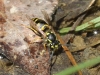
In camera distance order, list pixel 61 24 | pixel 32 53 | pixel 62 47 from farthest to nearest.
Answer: pixel 61 24 → pixel 62 47 → pixel 32 53

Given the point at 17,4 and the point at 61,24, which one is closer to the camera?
the point at 17,4

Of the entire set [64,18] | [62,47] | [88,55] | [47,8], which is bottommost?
[88,55]


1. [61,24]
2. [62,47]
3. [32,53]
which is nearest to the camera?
[32,53]

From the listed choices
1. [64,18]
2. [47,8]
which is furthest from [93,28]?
[47,8]

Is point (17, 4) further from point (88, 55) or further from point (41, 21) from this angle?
point (88, 55)

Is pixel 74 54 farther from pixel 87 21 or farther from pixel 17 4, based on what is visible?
pixel 17 4

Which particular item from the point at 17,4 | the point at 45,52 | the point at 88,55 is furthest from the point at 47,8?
the point at 88,55

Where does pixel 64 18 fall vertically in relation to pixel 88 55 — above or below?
above

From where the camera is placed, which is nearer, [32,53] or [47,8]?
[32,53]

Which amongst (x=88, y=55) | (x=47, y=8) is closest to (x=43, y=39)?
(x=47, y=8)
